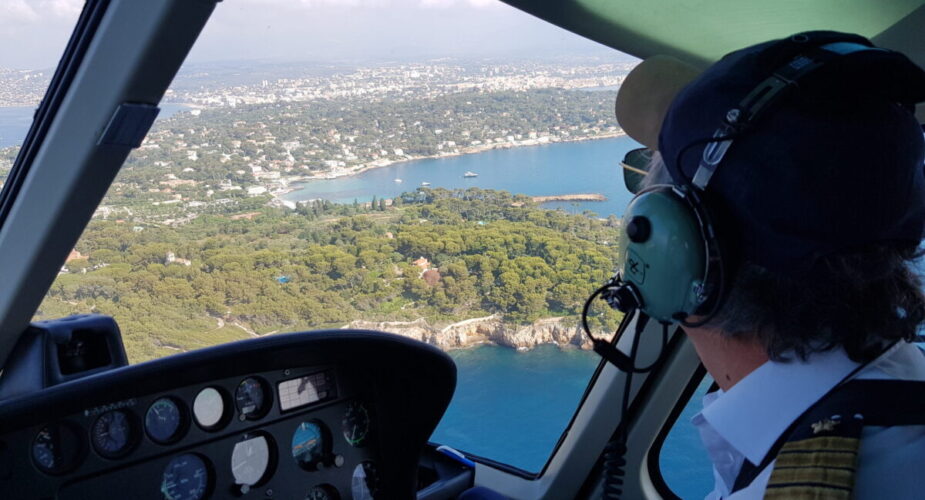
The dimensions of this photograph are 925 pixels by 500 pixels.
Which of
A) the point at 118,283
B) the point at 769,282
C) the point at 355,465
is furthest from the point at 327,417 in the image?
the point at 769,282

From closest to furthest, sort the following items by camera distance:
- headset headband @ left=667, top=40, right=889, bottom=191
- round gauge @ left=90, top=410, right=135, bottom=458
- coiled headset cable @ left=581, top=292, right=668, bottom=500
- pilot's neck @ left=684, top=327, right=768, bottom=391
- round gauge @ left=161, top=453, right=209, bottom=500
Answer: headset headband @ left=667, top=40, right=889, bottom=191
pilot's neck @ left=684, top=327, right=768, bottom=391
coiled headset cable @ left=581, top=292, right=668, bottom=500
round gauge @ left=90, top=410, right=135, bottom=458
round gauge @ left=161, top=453, right=209, bottom=500

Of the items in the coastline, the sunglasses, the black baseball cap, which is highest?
the black baseball cap

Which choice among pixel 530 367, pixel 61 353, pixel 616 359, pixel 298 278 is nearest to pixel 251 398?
pixel 61 353

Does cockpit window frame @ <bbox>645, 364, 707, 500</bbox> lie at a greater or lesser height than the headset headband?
lesser

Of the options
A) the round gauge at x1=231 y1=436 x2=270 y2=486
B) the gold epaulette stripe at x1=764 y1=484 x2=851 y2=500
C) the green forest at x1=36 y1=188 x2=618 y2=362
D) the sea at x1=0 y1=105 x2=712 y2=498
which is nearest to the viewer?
the gold epaulette stripe at x1=764 y1=484 x2=851 y2=500

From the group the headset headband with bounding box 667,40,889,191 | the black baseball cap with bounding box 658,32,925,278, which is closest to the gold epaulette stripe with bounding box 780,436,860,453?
the black baseball cap with bounding box 658,32,925,278

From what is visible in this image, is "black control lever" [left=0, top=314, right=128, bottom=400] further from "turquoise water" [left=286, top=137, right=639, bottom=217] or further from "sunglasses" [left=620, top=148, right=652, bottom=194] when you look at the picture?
"sunglasses" [left=620, top=148, right=652, bottom=194]

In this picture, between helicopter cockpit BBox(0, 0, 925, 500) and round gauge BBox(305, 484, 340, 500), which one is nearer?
helicopter cockpit BBox(0, 0, 925, 500)
